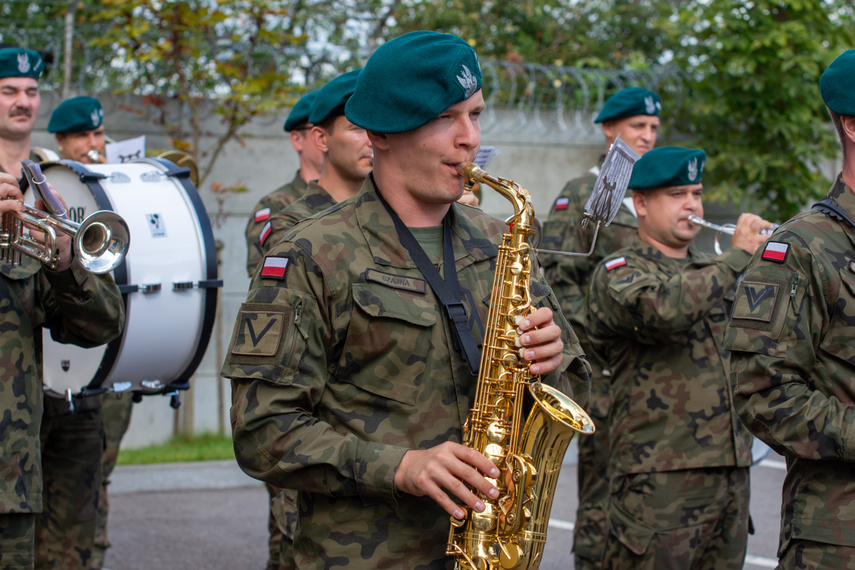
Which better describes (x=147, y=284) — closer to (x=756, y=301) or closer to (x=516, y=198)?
(x=516, y=198)

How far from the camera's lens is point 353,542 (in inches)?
93.0

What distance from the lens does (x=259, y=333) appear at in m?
2.29

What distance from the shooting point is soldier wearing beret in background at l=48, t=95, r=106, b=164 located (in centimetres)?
601

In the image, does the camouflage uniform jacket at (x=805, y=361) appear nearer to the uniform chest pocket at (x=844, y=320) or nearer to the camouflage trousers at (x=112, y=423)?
the uniform chest pocket at (x=844, y=320)

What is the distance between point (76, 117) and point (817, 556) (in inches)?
197

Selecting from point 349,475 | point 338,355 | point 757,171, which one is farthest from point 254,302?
point 757,171

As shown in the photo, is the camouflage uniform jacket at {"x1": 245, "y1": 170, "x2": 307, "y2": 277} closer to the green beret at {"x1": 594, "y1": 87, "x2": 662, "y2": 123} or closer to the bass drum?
the bass drum

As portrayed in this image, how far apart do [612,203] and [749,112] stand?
656cm

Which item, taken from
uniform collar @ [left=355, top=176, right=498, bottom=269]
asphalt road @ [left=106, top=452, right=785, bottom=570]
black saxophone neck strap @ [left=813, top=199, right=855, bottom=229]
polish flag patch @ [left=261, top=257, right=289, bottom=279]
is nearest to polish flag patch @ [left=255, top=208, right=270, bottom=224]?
asphalt road @ [left=106, top=452, right=785, bottom=570]

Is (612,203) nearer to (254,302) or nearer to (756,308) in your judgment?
(756,308)

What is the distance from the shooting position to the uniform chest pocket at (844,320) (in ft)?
8.83

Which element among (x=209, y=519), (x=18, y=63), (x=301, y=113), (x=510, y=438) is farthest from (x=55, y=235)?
(x=209, y=519)

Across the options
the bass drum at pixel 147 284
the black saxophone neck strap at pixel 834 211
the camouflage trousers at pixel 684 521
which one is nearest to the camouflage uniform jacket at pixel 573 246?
the camouflage trousers at pixel 684 521

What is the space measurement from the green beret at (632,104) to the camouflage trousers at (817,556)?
3553 mm
